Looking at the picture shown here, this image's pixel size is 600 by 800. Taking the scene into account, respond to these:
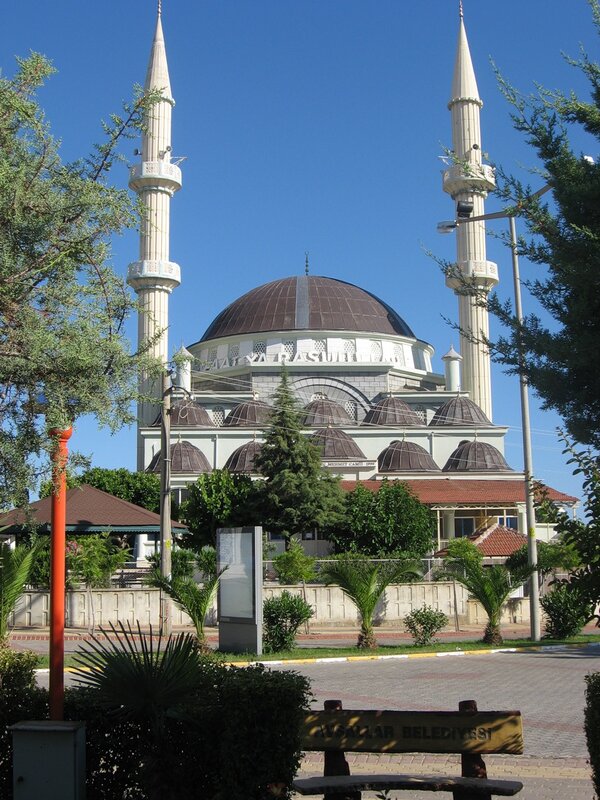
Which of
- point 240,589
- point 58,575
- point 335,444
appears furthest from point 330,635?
point 335,444

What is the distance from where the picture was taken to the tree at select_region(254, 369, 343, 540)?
118 feet

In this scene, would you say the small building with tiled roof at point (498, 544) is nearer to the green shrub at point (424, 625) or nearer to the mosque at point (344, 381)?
the green shrub at point (424, 625)

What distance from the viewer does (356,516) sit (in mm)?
37094

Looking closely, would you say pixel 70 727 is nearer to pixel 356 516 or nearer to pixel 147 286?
pixel 356 516

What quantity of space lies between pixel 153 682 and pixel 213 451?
174 feet

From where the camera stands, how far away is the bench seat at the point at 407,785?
536 cm

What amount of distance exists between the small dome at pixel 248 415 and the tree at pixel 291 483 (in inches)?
834

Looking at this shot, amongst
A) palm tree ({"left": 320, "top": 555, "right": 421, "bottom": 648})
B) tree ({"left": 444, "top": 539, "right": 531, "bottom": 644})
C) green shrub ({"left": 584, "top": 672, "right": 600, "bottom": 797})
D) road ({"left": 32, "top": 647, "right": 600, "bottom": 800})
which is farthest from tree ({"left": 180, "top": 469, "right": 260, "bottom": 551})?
green shrub ({"left": 584, "top": 672, "right": 600, "bottom": 797})

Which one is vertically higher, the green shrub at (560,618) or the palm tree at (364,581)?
the palm tree at (364,581)

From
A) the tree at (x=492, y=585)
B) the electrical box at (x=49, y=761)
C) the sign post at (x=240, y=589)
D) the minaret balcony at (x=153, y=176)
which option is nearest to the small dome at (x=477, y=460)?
the minaret balcony at (x=153, y=176)

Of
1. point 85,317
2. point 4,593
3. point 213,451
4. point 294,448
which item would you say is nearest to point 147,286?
point 213,451

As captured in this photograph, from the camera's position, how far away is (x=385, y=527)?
36625 mm

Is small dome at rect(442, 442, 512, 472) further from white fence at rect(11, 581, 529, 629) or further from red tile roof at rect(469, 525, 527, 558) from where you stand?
white fence at rect(11, 581, 529, 629)

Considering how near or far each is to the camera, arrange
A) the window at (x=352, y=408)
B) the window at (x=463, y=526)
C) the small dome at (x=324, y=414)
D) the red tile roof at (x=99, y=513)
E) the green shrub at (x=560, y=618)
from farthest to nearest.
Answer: the window at (x=352, y=408), the small dome at (x=324, y=414), the window at (x=463, y=526), the red tile roof at (x=99, y=513), the green shrub at (x=560, y=618)
